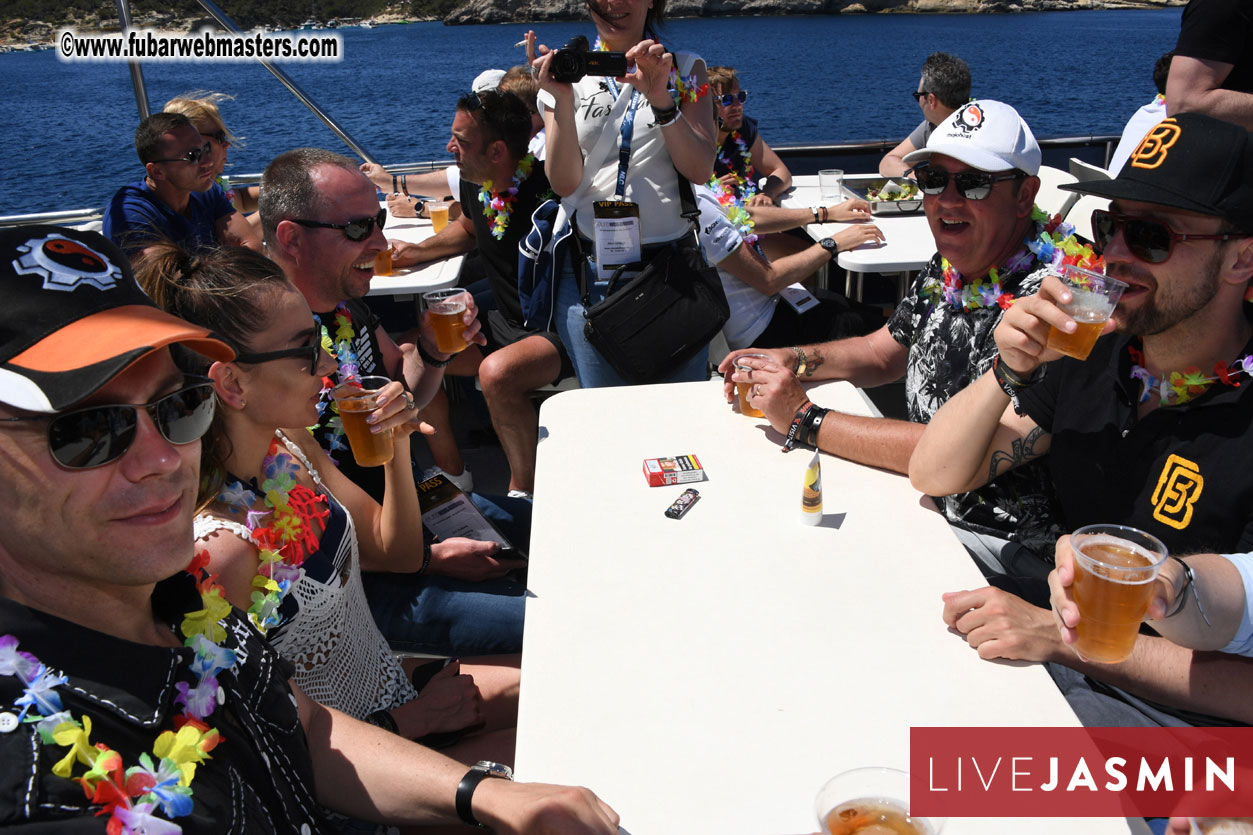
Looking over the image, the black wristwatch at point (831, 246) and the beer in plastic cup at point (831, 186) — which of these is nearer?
the black wristwatch at point (831, 246)

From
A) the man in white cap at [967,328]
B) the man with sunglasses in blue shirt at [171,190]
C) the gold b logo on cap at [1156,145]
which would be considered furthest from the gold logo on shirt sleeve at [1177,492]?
the man with sunglasses in blue shirt at [171,190]

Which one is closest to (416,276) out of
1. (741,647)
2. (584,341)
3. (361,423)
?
(584,341)

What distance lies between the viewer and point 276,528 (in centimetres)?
165

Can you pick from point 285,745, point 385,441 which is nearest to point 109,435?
point 285,745

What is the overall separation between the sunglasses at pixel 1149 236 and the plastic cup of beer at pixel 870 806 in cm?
112

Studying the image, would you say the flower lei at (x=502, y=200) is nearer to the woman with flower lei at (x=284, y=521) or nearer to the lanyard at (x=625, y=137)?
the lanyard at (x=625, y=137)

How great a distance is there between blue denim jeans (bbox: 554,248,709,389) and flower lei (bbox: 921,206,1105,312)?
102 cm

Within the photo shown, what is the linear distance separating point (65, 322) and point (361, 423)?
1.04 meters

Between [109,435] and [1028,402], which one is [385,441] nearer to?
[109,435]

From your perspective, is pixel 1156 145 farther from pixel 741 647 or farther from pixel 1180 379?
pixel 741 647

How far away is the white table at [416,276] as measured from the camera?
369 cm

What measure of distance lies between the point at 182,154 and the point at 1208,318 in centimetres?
408

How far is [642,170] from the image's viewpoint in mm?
2986

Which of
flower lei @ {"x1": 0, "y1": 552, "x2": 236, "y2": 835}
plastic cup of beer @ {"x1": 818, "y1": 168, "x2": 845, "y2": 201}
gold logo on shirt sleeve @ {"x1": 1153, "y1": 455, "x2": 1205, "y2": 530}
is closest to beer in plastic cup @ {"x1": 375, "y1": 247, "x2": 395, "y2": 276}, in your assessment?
plastic cup of beer @ {"x1": 818, "y1": 168, "x2": 845, "y2": 201}
